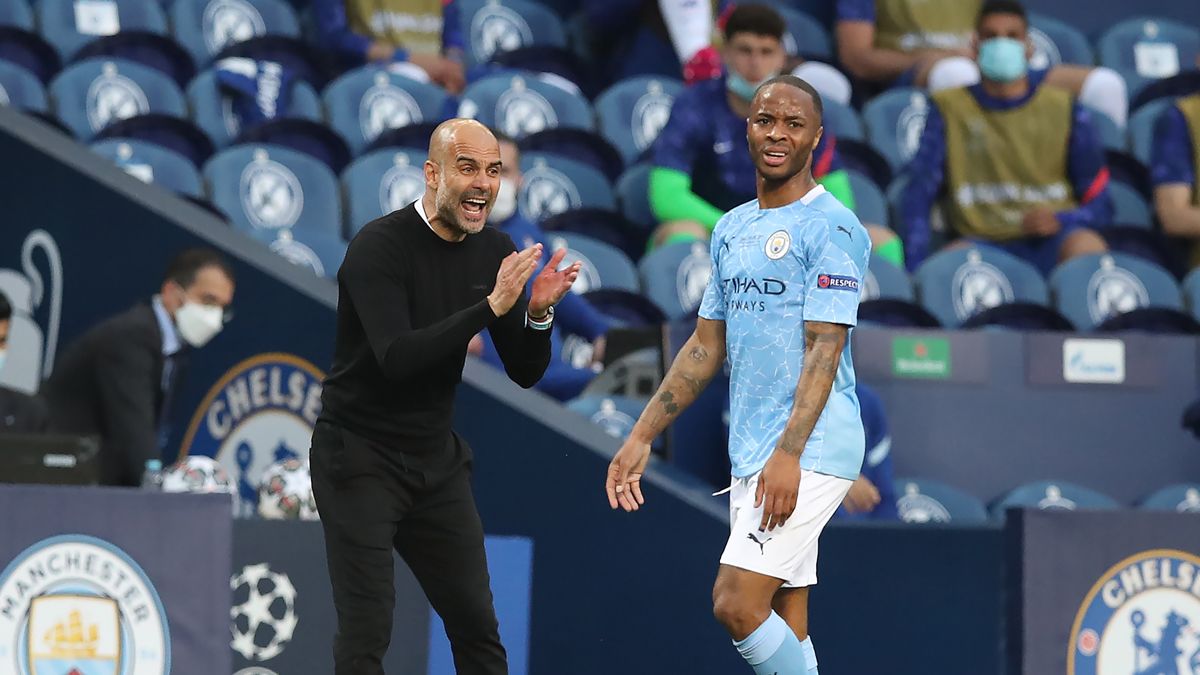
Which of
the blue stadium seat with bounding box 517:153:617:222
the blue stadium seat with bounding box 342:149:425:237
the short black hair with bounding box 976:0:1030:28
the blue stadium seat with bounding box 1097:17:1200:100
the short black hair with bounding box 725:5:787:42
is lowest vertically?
the blue stadium seat with bounding box 342:149:425:237

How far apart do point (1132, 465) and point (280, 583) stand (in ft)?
12.2

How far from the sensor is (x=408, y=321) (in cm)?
491

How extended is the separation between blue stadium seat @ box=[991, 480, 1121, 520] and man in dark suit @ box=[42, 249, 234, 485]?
3.00 metres

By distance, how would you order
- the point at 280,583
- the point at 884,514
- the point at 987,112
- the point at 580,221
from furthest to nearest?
1. the point at 987,112
2. the point at 580,221
3. the point at 884,514
4. the point at 280,583

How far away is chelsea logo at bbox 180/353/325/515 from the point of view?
7191 millimetres

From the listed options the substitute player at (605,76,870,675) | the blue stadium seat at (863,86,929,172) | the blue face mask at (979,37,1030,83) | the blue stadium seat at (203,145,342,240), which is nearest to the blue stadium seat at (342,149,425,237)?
the blue stadium seat at (203,145,342,240)

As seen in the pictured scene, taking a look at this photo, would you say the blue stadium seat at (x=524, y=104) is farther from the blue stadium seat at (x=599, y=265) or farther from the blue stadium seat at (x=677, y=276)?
the blue stadium seat at (x=677, y=276)

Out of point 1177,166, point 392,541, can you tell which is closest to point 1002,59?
point 1177,166

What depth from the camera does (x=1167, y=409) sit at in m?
8.22

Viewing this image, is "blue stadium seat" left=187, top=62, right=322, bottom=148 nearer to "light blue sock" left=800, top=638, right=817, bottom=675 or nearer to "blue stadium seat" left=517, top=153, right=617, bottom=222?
"blue stadium seat" left=517, top=153, right=617, bottom=222

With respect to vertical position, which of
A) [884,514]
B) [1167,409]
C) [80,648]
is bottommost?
[80,648]

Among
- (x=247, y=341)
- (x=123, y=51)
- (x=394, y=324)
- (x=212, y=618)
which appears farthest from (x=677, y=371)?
(x=123, y=51)

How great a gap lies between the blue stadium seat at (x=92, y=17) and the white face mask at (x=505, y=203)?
2.36 metres

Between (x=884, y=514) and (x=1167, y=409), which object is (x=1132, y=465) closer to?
(x=1167, y=409)
